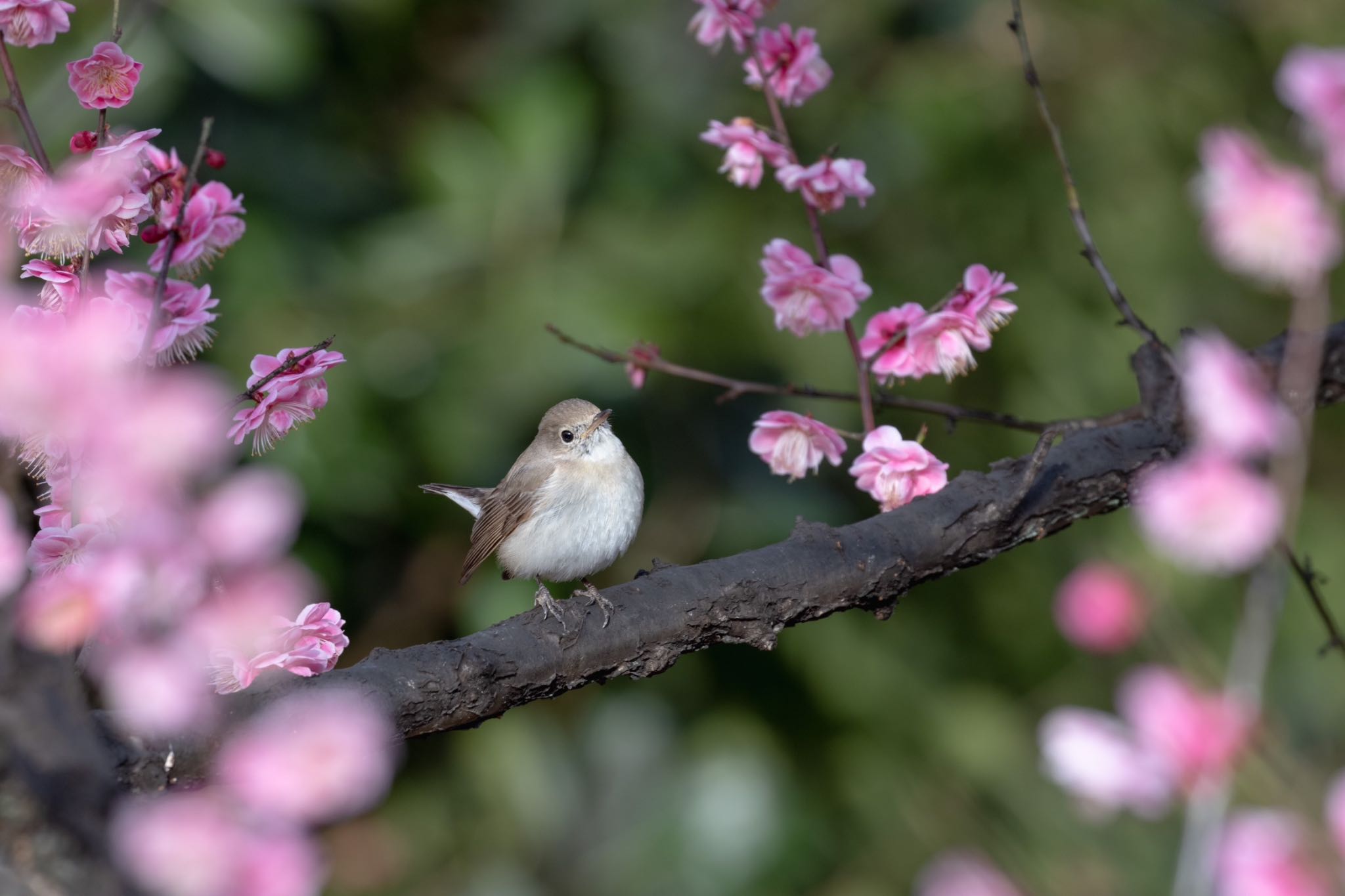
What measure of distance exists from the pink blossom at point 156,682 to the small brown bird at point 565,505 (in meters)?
1.61

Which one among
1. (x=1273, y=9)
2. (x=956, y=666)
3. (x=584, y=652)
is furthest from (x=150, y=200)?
(x=1273, y=9)

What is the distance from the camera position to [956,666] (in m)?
3.79

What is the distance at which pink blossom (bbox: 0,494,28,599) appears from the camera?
817 mm

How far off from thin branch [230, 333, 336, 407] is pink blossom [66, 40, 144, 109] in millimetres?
334

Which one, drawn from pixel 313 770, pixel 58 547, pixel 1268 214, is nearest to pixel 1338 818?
pixel 1268 214

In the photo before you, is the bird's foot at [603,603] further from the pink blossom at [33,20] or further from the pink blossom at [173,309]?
the pink blossom at [33,20]

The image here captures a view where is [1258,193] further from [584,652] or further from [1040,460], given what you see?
[584,652]

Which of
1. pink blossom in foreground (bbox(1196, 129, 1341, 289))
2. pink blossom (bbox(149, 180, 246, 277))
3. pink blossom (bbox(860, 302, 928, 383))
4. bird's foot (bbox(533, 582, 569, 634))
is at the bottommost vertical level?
bird's foot (bbox(533, 582, 569, 634))

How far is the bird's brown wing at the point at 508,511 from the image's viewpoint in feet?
8.68

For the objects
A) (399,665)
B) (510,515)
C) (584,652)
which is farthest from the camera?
(510,515)

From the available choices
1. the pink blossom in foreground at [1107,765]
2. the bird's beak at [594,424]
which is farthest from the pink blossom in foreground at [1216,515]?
the bird's beak at [594,424]

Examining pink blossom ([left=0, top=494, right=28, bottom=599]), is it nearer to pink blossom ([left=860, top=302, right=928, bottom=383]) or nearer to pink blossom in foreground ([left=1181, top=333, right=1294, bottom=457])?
pink blossom in foreground ([left=1181, top=333, right=1294, bottom=457])

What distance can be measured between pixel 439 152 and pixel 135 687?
2660 mm

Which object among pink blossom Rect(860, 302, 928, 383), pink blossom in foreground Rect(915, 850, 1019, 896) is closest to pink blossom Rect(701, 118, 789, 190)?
pink blossom Rect(860, 302, 928, 383)
